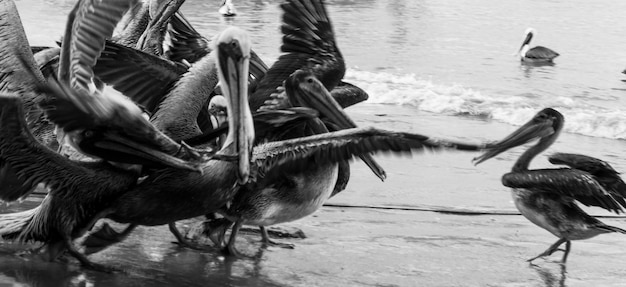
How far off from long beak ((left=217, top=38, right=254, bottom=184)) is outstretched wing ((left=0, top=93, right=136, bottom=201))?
62 centimetres

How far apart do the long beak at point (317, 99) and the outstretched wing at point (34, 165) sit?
147 cm

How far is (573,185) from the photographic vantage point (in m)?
6.07

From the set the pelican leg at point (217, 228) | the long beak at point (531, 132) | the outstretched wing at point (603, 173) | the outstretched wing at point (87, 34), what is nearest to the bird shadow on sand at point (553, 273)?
A: the outstretched wing at point (603, 173)

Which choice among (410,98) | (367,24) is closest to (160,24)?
(410,98)

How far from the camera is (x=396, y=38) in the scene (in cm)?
1794

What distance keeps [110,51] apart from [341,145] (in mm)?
2118

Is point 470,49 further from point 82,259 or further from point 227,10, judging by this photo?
point 82,259

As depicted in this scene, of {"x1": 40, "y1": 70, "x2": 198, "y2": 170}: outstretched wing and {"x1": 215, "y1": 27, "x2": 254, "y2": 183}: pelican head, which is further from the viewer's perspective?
{"x1": 215, "y1": 27, "x2": 254, "y2": 183}: pelican head

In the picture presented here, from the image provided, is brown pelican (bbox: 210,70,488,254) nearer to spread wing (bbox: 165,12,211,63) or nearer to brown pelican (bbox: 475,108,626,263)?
brown pelican (bbox: 475,108,626,263)

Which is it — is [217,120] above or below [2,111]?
below

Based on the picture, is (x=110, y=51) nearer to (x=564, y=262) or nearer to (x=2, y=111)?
(x=2, y=111)

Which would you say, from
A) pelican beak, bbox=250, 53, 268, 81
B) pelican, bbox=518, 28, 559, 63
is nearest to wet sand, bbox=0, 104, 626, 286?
pelican beak, bbox=250, 53, 268, 81

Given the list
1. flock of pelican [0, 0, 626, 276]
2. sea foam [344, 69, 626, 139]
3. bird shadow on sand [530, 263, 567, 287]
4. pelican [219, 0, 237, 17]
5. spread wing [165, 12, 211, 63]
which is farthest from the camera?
pelican [219, 0, 237, 17]

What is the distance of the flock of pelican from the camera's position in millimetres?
4688
